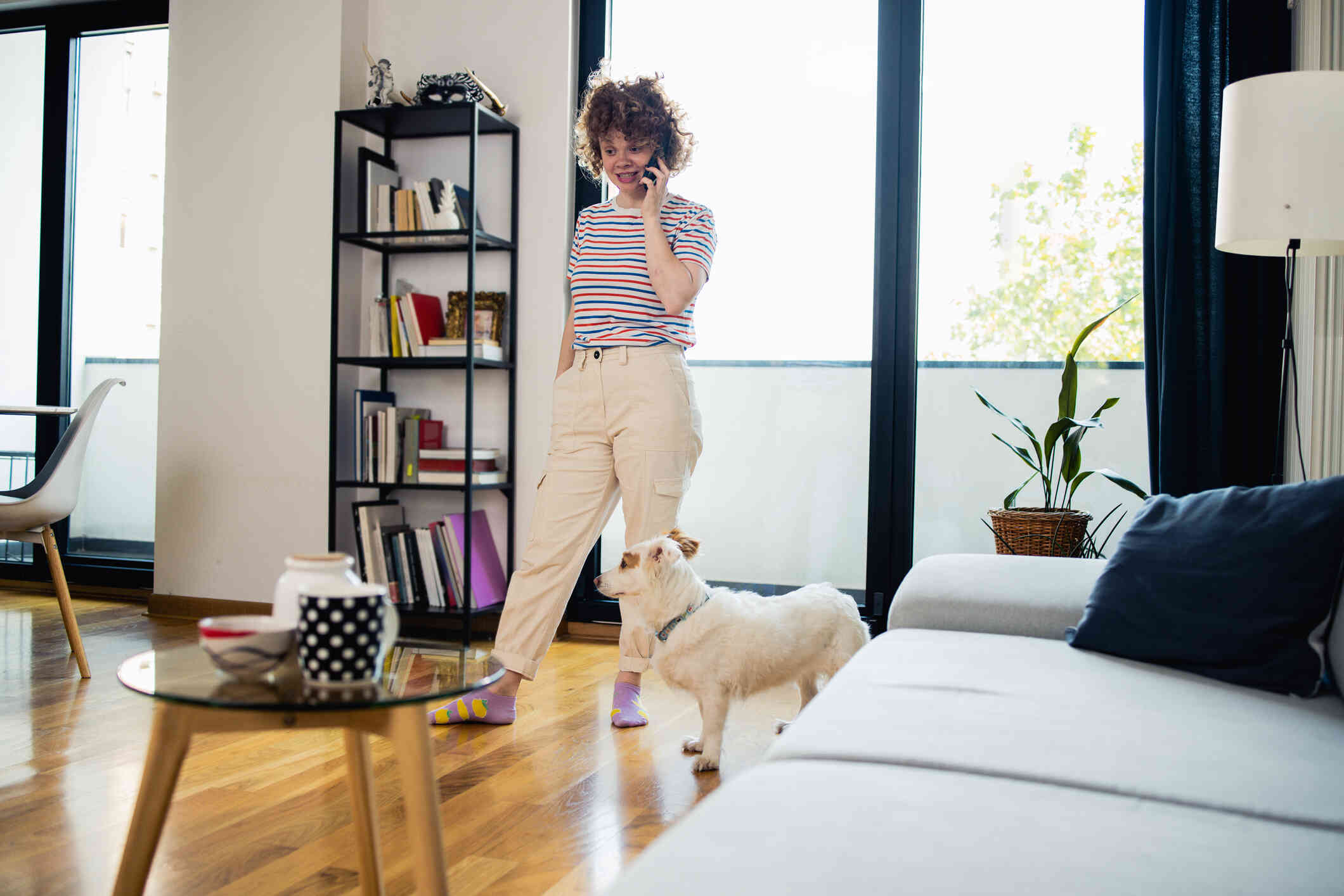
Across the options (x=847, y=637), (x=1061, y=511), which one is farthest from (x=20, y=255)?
(x=1061, y=511)

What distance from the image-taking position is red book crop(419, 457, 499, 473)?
3381 mm

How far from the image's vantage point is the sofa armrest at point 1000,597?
5.69 ft

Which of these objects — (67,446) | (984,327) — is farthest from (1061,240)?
(67,446)

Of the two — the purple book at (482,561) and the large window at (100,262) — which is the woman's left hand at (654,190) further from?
the large window at (100,262)

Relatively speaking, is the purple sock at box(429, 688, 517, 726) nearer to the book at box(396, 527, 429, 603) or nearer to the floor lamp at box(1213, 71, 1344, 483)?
the book at box(396, 527, 429, 603)

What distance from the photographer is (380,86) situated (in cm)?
349

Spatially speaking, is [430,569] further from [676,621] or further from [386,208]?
[676,621]

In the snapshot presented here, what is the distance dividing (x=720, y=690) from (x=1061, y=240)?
6.24 ft

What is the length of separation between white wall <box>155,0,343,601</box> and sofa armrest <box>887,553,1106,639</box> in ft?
8.18

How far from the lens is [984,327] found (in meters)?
3.25

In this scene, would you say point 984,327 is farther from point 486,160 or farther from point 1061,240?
point 486,160

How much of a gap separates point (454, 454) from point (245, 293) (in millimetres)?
1131

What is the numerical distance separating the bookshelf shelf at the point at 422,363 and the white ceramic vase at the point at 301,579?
231cm

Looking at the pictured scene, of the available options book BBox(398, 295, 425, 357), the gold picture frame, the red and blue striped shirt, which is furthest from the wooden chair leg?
the red and blue striped shirt
